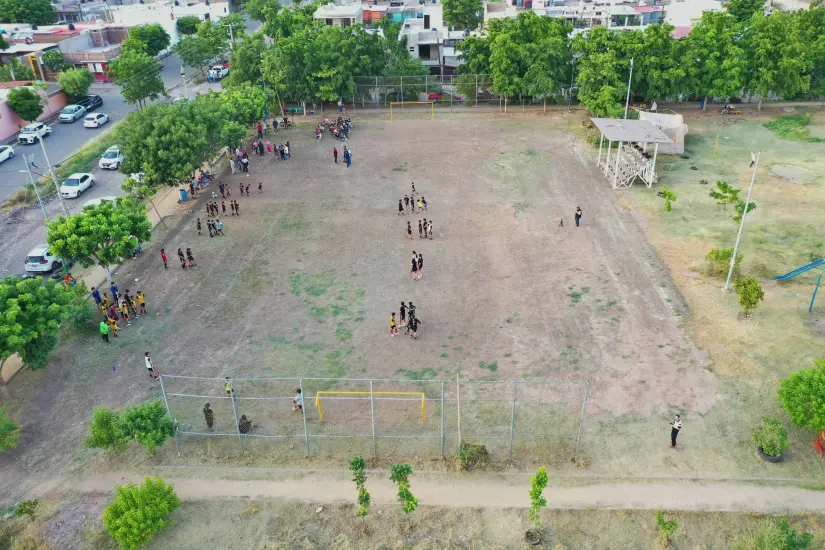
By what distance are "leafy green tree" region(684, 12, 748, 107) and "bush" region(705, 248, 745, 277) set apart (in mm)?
24340

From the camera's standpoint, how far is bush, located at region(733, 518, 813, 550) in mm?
14930

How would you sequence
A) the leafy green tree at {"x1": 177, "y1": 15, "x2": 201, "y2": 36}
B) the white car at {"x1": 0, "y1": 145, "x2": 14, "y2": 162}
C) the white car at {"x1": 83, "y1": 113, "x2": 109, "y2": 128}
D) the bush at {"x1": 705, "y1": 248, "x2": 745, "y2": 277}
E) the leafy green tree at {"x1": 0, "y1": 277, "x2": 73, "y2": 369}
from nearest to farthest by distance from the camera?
the leafy green tree at {"x1": 0, "y1": 277, "x2": 73, "y2": 369} < the bush at {"x1": 705, "y1": 248, "x2": 745, "y2": 277} < the white car at {"x1": 0, "y1": 145, "x2": 14, "y2": 162} < the white car at {"x1": 83, "y1": 113, "x2": 109, "y2": 128} < the leafy green tree at {"x1": 177, "y1": 15, "x2": 201, "y2": 36}

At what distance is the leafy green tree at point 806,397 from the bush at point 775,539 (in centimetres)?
361

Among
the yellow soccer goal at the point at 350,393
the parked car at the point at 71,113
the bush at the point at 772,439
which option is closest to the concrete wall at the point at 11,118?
the parked car at the point at 71,113

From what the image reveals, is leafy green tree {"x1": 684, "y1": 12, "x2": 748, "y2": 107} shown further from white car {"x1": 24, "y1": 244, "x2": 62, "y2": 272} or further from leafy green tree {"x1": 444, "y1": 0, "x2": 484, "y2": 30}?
white car {"x1": 24, "y1": 244, "x2": 62, "y2": 272}

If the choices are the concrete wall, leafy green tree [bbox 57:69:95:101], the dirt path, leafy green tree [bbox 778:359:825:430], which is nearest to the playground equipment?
leafy green tree [bbox 778:359:825:430]

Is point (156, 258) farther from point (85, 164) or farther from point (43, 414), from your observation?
point (85, 164)

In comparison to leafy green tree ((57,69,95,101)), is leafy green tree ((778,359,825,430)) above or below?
below

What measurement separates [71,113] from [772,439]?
54.9 meters

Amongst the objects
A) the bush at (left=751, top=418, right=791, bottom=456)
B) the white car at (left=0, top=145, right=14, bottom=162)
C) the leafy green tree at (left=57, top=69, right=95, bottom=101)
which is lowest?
the bush at (left=751, top=418, right=791, bottom=456)

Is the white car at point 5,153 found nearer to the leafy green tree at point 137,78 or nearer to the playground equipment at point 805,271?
the leafy green tree at point 137,78

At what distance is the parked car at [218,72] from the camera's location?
66.4m

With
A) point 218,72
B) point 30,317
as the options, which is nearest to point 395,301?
point 30,317

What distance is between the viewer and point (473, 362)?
2269cm
